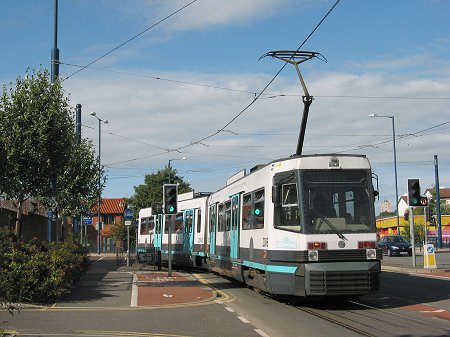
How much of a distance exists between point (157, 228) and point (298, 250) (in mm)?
18797

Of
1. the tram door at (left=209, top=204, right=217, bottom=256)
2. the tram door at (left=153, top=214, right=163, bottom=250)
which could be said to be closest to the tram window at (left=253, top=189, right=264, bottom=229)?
the tram door at (left=209, top=204, right=217, bottom=256)

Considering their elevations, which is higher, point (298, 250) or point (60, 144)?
point (60, 144)

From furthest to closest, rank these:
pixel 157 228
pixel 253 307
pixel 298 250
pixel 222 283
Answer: pixel 157 228 → pixel 222 283 → pixel 253 307 → pixel 298 250

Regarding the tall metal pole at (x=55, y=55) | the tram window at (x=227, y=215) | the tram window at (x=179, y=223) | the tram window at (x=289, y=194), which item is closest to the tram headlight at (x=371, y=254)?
the tram window at (x=289, y=194)

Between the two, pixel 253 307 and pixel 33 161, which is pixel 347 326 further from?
pixel 33 161

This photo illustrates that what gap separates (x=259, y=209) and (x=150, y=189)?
2084 inches

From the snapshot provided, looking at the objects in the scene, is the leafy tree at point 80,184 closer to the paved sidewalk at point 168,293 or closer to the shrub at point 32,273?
the paved sidewalk at point 168,293

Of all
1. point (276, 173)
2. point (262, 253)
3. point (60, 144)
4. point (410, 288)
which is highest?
point (60, 144)

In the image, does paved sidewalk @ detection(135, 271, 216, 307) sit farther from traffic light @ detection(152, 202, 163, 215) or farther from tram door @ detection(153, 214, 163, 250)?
tram door @ detection(153, 214, 163, 250)

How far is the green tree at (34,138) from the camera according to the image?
14953mm

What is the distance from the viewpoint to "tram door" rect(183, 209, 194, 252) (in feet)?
85.1

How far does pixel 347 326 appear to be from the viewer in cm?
1059

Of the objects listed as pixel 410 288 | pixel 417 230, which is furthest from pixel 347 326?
pixel 417 230

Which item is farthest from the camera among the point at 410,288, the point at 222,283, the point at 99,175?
the point at 99,175
